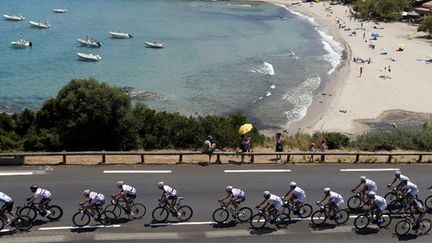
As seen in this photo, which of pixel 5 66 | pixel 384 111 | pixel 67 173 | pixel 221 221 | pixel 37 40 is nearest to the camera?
pixel 221 221

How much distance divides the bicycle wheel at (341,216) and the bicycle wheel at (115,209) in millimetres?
7345

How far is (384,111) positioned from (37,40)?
165ft

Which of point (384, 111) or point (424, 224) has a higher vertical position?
point (424, 224)

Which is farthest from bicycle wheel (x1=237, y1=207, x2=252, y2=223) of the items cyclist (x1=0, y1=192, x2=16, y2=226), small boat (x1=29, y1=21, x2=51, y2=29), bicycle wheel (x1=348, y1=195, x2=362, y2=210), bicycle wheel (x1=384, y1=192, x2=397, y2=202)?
small boat (x1=29, y1=21, x2=51, y2=29)

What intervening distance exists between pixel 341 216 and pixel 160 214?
20.2 ft

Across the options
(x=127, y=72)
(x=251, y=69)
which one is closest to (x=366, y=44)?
(x=251, y=69)

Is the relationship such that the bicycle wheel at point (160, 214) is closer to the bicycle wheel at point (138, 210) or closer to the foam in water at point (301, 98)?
the bicycle wheel at point (138, 210)

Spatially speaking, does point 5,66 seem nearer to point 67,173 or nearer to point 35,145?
point 35,145

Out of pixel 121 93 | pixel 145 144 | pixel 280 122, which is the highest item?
pixel 121 93

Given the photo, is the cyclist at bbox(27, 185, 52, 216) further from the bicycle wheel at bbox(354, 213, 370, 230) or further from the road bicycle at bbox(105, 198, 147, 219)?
the bicycle wheel at bbox(354, 213, 370, 230)

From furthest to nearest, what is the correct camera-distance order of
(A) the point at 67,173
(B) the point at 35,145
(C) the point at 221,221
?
(B) the point at 35,145 < (A) the point at 67,173 < (C) the point at 221,221

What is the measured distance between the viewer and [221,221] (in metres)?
16.8

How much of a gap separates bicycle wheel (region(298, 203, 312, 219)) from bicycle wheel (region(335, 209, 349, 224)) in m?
0.98

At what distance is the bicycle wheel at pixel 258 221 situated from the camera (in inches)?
656
